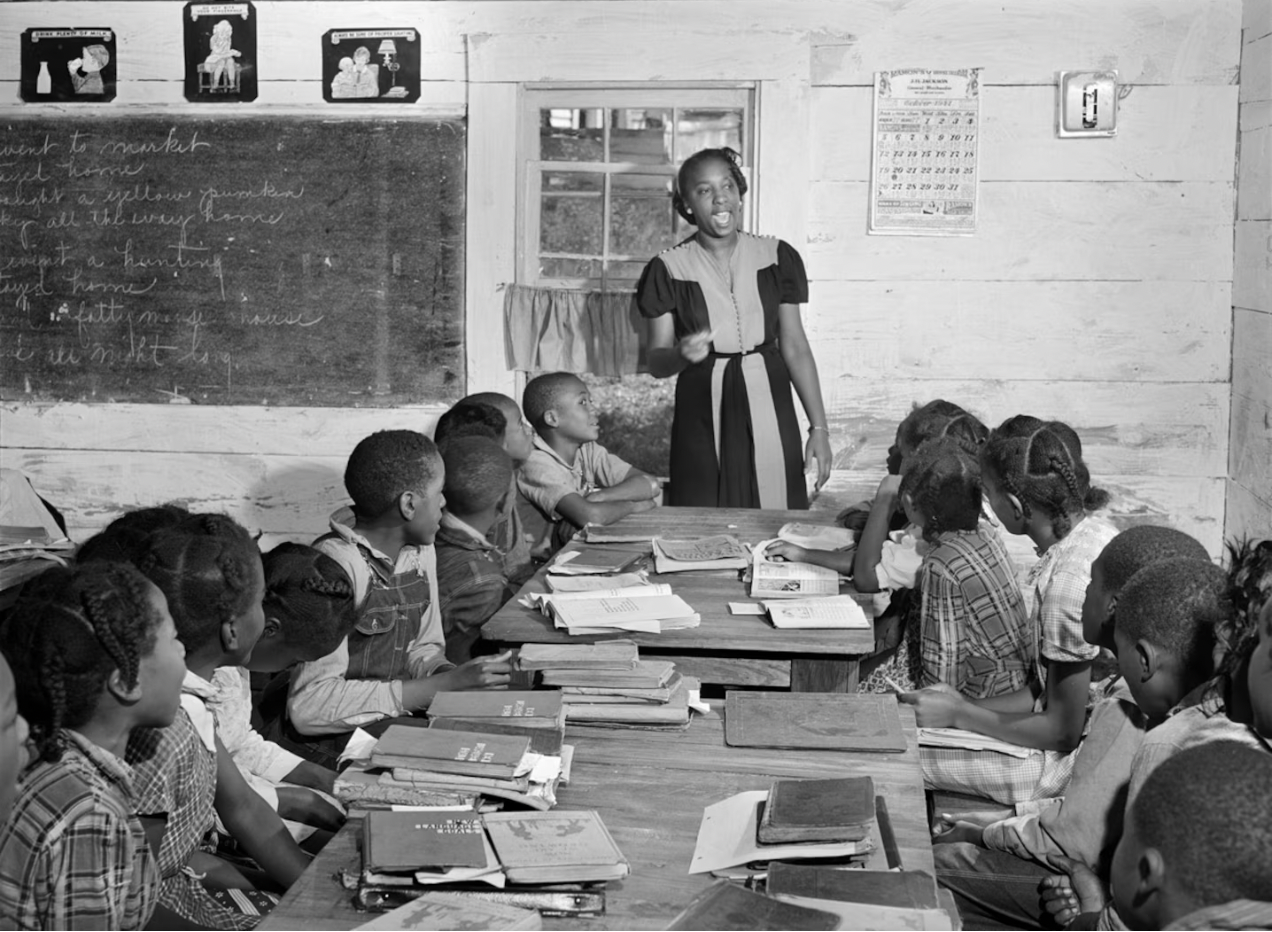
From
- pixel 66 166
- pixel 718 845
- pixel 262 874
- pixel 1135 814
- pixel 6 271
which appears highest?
pixel 66 166

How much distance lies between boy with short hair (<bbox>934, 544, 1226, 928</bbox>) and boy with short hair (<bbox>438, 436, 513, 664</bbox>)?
1.52m

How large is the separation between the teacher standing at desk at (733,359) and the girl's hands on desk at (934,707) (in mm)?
1819

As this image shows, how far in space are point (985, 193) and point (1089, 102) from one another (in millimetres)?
445

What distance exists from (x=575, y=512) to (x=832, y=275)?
156 cm

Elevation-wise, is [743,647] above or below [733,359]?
below

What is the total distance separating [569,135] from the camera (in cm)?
536

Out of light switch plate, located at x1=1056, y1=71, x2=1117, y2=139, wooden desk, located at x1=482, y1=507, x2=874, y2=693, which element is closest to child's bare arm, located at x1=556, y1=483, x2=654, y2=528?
wooden desk, located at x1=482, y1=507, x2=874, y2=693

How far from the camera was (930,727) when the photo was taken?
2.83 m

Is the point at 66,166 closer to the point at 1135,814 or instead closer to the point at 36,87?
the point at 36,87

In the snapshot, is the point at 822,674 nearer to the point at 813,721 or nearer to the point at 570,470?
the point at 813,721

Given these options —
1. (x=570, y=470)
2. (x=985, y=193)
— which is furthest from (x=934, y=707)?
(x=985, y=193)

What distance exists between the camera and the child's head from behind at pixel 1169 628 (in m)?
2.10

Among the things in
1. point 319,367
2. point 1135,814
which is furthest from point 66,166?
point 1135,814

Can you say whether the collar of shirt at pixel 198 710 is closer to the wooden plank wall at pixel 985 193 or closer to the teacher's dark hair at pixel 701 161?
the teacher's dark hair at pixel 701 161
